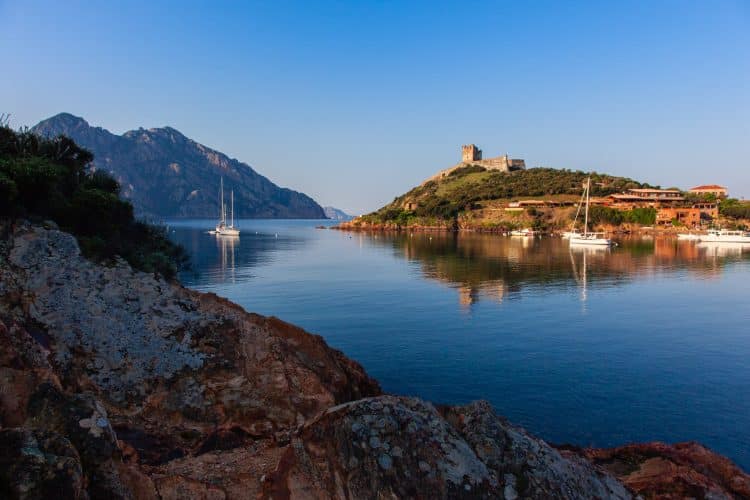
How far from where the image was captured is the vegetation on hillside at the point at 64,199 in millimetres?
15250

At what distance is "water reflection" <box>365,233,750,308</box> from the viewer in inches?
1858

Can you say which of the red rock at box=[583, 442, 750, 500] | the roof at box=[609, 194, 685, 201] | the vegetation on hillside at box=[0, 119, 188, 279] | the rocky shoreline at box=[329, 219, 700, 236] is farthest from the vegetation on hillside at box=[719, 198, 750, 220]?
the vegetation on hillside at box=[0, 119, 188, 279]

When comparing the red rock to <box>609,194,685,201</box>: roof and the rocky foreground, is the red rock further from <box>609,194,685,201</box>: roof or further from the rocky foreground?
<box>609,194,685,201</box>: roof

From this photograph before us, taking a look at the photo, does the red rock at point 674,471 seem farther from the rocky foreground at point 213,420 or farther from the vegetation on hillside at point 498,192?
the vegetation on hillside at point 498,192

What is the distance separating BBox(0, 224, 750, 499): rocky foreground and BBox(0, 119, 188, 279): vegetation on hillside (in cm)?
139

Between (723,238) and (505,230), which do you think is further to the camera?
(505,230)

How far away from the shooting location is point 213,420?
11328mm

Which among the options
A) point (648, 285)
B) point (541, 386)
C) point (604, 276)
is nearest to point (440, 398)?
point (541, 386)

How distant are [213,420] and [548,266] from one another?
59.7 metres

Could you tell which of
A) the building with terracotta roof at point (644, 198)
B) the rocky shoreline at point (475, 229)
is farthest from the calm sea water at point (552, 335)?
the building with terracotta roof at point (644, 198)

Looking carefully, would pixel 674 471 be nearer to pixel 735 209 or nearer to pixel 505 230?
pixel 505 230

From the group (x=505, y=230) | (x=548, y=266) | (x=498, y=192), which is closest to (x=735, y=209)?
(x=505, y=230)

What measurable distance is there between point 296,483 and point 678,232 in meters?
155

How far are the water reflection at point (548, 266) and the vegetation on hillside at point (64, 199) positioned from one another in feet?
81.0
